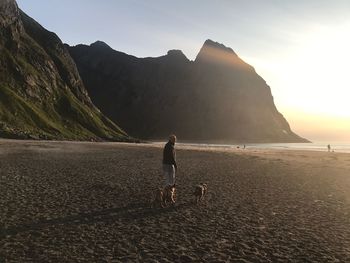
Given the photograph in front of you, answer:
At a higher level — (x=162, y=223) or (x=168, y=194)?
(x=168, y=194)

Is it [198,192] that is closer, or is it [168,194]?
[168,194]

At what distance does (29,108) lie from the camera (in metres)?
141

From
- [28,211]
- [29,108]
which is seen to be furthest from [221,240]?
[29,108]

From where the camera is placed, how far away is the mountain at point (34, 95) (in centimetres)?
13438

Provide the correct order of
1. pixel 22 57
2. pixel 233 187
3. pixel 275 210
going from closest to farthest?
pixel 275 210 → pixel 233 187 → pixel 22 57

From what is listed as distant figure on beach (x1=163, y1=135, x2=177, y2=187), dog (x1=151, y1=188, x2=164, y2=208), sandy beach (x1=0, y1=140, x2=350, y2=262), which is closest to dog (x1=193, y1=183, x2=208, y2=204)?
sandy beach (x1=0, y1=140, x2=350, y2=262)

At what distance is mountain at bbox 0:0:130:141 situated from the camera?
441ft

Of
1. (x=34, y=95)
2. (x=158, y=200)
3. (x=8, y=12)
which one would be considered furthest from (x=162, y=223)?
(x=8, y=12)

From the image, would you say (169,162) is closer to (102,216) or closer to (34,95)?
(102,216)

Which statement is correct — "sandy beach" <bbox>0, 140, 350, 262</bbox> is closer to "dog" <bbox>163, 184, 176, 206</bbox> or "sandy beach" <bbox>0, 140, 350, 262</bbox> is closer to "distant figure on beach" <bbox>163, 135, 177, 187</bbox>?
"dog" <bbox>163, 184, 176, 206</bbox>

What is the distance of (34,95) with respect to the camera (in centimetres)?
15862

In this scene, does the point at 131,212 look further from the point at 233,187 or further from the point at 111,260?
the point at 233,187

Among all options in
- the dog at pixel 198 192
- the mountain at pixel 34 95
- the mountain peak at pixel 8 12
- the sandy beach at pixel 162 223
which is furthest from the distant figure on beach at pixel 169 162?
the mountain peak at pixel 8 12

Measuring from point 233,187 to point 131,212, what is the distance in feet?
38.3
